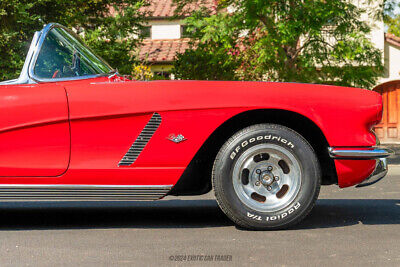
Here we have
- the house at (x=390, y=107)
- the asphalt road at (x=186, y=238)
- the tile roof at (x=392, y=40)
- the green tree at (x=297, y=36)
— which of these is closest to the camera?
the asphalt road at (x=186, y=238)

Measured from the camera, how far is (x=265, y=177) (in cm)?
497

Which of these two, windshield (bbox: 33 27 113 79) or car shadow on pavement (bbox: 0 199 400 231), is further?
car shadow on pavement (bbox: 0 199 400 231)

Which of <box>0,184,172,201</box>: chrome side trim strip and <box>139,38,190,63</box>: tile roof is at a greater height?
<box>0,184,172,201</box>: chrome side trim strip

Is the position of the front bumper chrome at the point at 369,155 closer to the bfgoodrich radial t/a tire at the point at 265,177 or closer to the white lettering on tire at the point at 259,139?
the bfgoodrich radial t/a tire at the point at 265,177

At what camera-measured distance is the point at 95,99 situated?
490 centimetres

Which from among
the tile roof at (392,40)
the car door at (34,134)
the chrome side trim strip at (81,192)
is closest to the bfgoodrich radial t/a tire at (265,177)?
the chrome side trim strip at (81,192)

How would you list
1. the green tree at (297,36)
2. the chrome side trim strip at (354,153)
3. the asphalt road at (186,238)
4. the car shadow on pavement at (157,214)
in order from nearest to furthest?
the asphalt road at (186,238)
the chrome side trim strip at (354,153)
the car shadow on pavement at (157,214)
the green tree at (297,36)

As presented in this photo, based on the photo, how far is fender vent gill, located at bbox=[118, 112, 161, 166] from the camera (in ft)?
16.1

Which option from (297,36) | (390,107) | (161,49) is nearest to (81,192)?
(297,36)

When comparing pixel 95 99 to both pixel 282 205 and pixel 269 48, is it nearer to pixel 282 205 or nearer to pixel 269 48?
pixel 282 205

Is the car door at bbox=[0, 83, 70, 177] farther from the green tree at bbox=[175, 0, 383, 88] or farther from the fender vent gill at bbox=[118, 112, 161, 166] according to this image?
the green tree at bbox=[175, 0, 383, 88]

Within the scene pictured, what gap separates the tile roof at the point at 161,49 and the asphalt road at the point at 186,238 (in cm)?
2757

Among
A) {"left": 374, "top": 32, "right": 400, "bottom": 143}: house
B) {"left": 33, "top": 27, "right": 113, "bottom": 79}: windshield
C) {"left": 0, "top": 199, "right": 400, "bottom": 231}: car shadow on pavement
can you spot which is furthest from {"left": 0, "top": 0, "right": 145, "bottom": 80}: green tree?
{"left": 374, "top": 32, "right": 400, "bottom": 143}: house

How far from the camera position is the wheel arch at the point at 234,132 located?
516 centimetres
